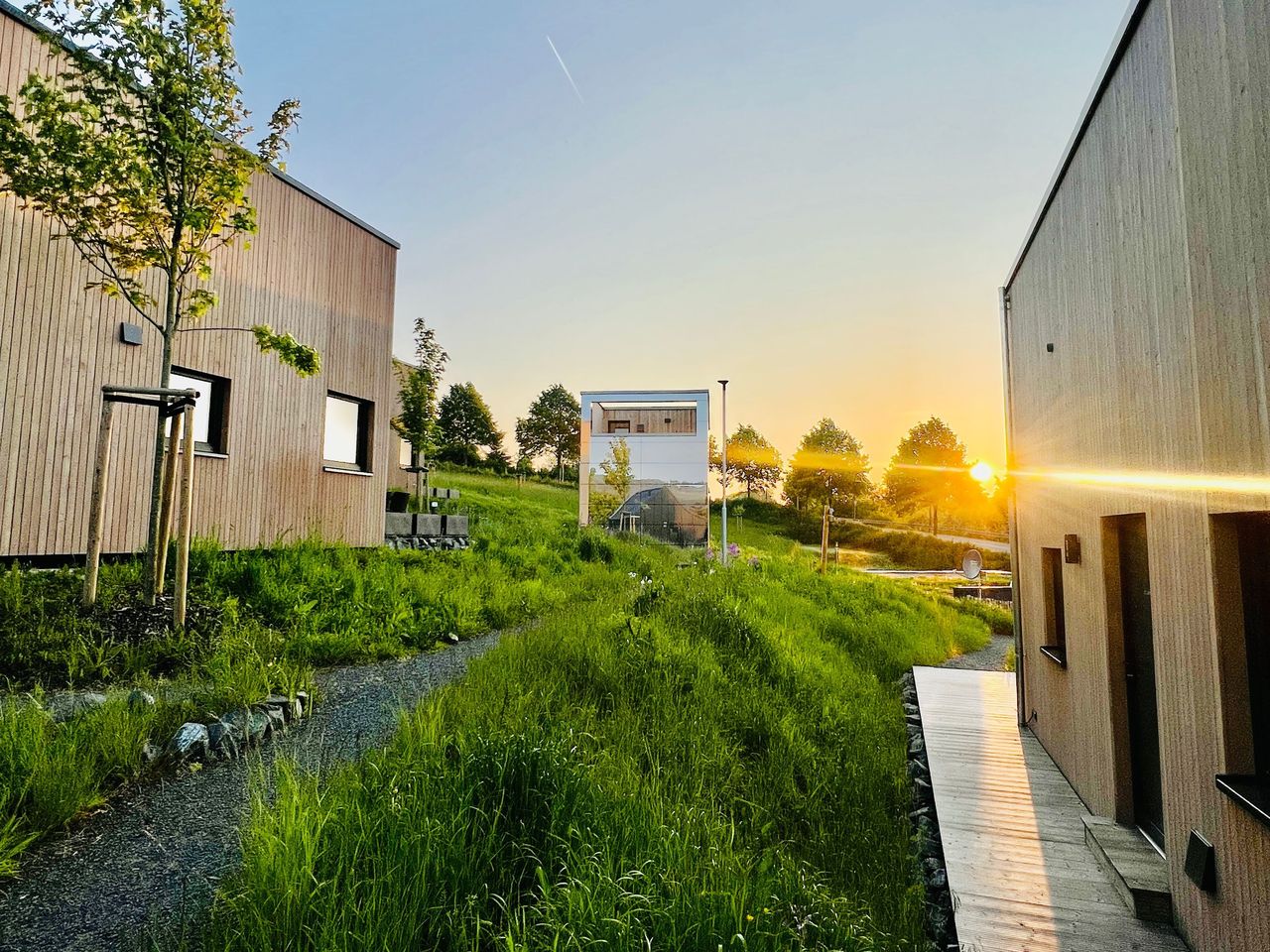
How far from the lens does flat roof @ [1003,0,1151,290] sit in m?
3.26

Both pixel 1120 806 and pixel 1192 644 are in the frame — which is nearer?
pixel 1192 644

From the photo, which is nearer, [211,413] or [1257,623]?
[1257,623]

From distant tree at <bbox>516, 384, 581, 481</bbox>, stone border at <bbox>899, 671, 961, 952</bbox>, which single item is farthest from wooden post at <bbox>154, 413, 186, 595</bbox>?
distant tree at <bbox>516, 384, 581, 481</bbox>

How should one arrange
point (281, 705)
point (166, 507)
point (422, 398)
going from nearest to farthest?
point (281, 705), point (166, 507), point (422, 398)

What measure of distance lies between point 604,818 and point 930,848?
2578 mm

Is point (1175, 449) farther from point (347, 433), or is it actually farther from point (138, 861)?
point (347, 433)

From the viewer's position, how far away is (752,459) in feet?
151

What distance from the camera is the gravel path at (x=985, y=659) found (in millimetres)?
10938

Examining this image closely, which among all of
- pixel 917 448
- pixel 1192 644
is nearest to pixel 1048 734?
pixel 1192 644

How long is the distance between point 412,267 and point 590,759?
11.0 metres

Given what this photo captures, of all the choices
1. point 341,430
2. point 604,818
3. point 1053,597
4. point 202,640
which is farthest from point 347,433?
point 1053,597

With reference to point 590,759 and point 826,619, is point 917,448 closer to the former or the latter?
point 826,619

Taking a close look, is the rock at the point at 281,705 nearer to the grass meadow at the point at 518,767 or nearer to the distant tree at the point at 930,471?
the grass meadow at the point at 518,767

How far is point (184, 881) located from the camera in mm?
2080
